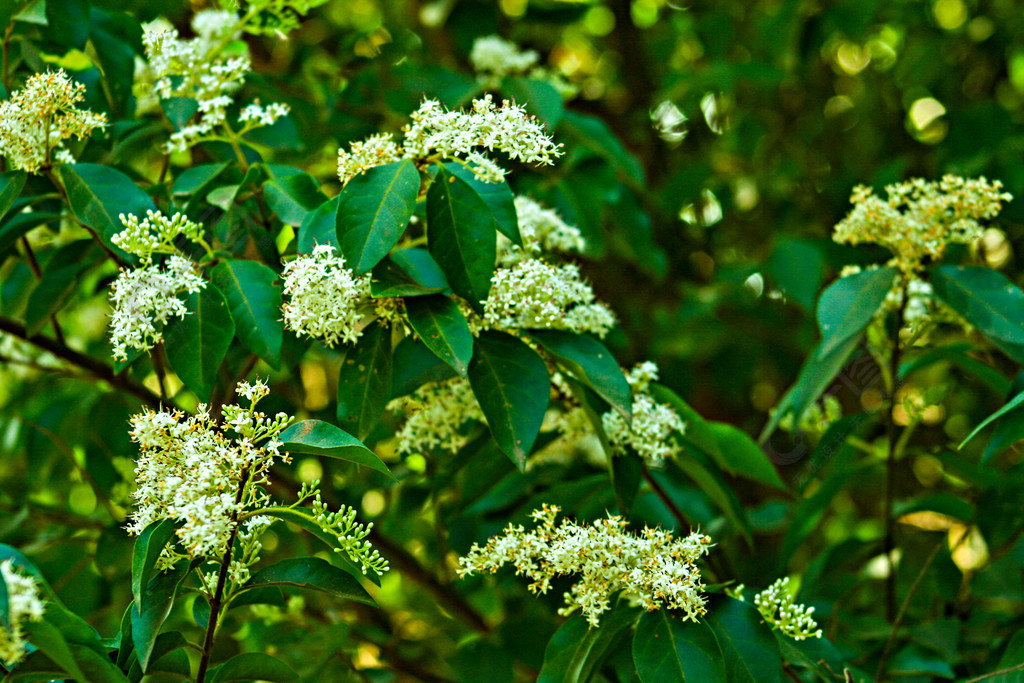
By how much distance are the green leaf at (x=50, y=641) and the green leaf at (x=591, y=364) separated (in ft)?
2.90

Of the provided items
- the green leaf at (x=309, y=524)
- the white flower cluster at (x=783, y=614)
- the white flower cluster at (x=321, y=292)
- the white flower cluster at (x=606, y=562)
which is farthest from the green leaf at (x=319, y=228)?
the white flower cluster at (x=783, y=614)

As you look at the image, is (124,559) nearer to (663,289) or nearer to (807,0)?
(663,289)

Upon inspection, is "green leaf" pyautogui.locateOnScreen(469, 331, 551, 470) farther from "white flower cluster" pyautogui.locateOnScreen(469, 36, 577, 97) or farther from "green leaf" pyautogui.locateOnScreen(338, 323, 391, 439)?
"white flower cluster" pyautogui.locateOnScreen(469, 36, 577, 97)

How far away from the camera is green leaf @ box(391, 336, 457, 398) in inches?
62.1

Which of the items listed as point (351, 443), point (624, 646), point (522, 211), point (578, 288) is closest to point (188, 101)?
point (522, 211)

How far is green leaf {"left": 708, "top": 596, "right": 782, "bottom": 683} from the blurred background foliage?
47 cm

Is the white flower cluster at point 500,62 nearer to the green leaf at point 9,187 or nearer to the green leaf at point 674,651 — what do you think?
the green leaf at point 9,187

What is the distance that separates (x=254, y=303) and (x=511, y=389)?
18.8 inches

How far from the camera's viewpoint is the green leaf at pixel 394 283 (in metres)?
1.44

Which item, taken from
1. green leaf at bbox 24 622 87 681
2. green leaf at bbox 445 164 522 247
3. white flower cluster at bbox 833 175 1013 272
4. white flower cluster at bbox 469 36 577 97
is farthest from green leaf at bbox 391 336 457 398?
white flower cluster at bbox 469 36 577 97

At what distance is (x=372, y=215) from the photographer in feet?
4.75

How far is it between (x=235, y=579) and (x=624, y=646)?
69cm

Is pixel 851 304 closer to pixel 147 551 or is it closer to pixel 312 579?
pixel 312 579

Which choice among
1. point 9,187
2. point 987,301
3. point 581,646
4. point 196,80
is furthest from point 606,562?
point 196,80
